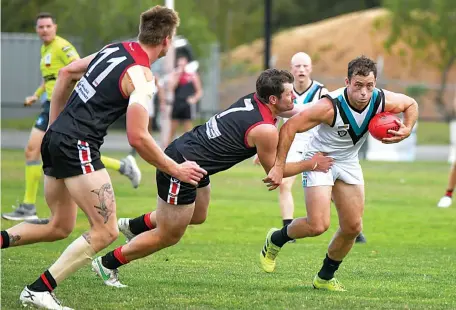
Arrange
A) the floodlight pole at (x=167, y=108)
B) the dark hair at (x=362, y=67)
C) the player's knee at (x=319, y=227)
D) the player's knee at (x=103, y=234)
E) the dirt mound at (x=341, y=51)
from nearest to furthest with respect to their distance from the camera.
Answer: the player's knee at (x=103, y=234) → the dark hair at (x=362, y=67) → the player's knee at (x=319, y=227) → the floodlight pole at (x=167, y=108) → the dirt mound at (x=341, y=51)

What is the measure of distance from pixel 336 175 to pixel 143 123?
2157 millimetres

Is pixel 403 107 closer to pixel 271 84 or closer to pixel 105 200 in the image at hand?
pixel 271 84

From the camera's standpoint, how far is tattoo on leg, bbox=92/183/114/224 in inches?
282

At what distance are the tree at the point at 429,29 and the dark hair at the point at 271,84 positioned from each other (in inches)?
1244

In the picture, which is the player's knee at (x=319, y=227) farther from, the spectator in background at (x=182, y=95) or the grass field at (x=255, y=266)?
the spectator in background at (x=182, y=95)

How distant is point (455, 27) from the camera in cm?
3900

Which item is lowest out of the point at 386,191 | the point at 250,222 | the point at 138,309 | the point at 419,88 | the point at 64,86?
the point at 419,88

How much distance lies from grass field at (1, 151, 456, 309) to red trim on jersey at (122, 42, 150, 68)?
1.77 meters

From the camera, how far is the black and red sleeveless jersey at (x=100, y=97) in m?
7.11

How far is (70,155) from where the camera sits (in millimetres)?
7125

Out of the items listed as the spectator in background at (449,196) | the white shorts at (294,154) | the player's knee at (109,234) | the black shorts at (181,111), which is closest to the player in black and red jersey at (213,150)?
the player's knee at (109,234)

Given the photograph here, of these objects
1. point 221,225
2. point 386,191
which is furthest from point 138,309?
point 386,191

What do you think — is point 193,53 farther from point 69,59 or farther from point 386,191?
point 69,59

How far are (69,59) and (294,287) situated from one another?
238 inches
